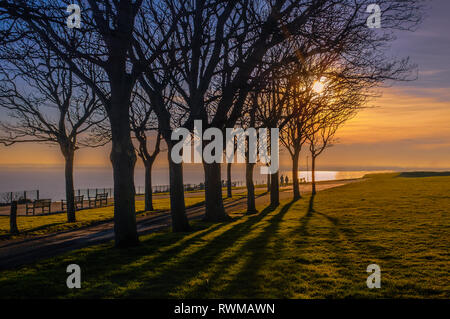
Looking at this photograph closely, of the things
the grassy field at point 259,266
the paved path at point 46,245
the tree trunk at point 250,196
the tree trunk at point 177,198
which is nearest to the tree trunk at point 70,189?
the paved path at point 46,245

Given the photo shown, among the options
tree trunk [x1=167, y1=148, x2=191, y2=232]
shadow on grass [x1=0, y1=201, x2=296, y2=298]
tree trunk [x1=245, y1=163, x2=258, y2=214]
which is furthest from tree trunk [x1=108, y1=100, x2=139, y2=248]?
tree trunk [x1=245, y1=163, x2=258, y2=214]

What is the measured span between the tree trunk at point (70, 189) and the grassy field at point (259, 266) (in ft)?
30.6

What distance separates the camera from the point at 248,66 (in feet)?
44.6

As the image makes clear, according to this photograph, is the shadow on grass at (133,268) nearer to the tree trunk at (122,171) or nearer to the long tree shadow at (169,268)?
the long tree shadow at (169,268)

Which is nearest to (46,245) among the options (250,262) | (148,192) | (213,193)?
(213,193)

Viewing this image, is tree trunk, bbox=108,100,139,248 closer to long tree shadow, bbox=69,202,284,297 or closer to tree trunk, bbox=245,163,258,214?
long tree shadow, bbox=69,202,284,297

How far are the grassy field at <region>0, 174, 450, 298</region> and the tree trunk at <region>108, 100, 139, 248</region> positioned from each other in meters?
0.60

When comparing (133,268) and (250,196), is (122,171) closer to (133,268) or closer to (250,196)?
(133,268)

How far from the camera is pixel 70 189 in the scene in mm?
20891

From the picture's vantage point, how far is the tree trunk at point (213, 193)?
53.8ft

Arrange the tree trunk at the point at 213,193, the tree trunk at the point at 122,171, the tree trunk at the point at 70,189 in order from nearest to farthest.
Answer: the tree trunk at the point at 122,171
the tree trunk at the point at 213,193
the tree trunk at the point at 70,189

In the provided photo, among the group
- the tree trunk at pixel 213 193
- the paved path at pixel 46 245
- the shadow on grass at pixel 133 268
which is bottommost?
the paved path at pixel 46 245
